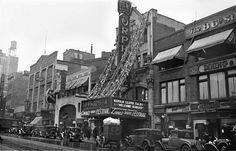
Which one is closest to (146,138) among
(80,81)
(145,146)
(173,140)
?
(145,146)

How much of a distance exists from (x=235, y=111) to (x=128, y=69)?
588 inches

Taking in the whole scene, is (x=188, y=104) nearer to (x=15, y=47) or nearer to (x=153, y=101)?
(x=153, y=101)

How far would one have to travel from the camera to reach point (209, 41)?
25359 millimetres

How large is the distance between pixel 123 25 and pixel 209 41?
13.8 m

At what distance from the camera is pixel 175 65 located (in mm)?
30484

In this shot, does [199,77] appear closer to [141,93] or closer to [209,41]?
[209,41]

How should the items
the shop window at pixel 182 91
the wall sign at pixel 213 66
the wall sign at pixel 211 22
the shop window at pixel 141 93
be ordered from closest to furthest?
the wall sign at pixel 213 66 → the wall sign at pixel 211 22 → the shop window at pixel 182 91 → the shop window at pixel 141 93

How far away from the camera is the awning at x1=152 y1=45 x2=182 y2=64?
29075mm

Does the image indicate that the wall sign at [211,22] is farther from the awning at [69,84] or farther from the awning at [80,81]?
the awning at [69,84]

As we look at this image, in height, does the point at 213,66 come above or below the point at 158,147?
above

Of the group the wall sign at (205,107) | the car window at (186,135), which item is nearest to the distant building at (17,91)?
the wall sign at (205,107)

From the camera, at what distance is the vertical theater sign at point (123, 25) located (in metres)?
35.9

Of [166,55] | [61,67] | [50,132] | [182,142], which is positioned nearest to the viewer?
[182,142]

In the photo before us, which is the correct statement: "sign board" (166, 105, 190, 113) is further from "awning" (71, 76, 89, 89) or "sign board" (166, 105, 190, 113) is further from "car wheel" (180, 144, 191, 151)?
"awning" (71, 76, 89, 89)
